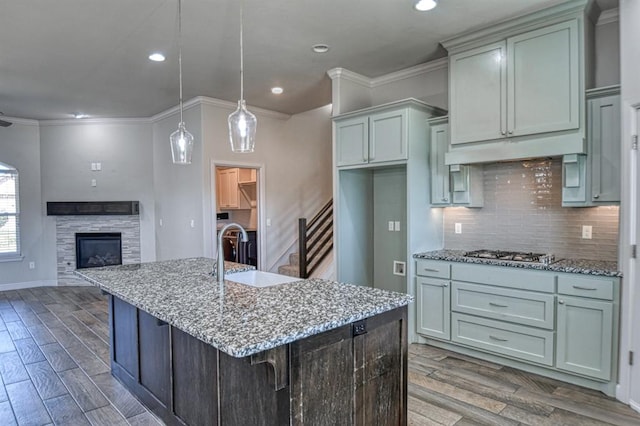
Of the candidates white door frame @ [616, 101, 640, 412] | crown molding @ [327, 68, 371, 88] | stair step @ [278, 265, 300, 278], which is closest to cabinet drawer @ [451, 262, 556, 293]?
white door frame @ [616, 101, 640, 412]

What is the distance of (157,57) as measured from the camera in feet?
13.1

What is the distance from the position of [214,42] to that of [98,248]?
5053 mm

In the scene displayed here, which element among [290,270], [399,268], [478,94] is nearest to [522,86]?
[478,94]

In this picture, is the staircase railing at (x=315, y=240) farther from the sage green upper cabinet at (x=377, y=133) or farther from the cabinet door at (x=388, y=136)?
the cabinet door at (x=388, y=136)

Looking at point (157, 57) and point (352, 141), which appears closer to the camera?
point (157, 57)

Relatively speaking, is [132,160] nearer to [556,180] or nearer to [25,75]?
[25,75]

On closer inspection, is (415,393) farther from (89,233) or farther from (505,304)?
(89,233)

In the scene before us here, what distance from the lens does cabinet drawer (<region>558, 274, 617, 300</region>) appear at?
9.02ft

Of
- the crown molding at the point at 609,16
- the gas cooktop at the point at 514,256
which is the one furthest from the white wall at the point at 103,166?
the crown molding at the point at 609,16

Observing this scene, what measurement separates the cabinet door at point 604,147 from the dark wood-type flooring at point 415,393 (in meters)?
1.47

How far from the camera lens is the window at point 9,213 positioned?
21.7 feet

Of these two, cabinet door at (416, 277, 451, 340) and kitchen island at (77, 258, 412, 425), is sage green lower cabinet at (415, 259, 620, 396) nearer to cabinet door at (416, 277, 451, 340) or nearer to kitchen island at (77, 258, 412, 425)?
cabinet door at (416, 277, 451, 340)

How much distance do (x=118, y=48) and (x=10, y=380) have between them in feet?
9.99

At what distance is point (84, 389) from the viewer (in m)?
3.02
